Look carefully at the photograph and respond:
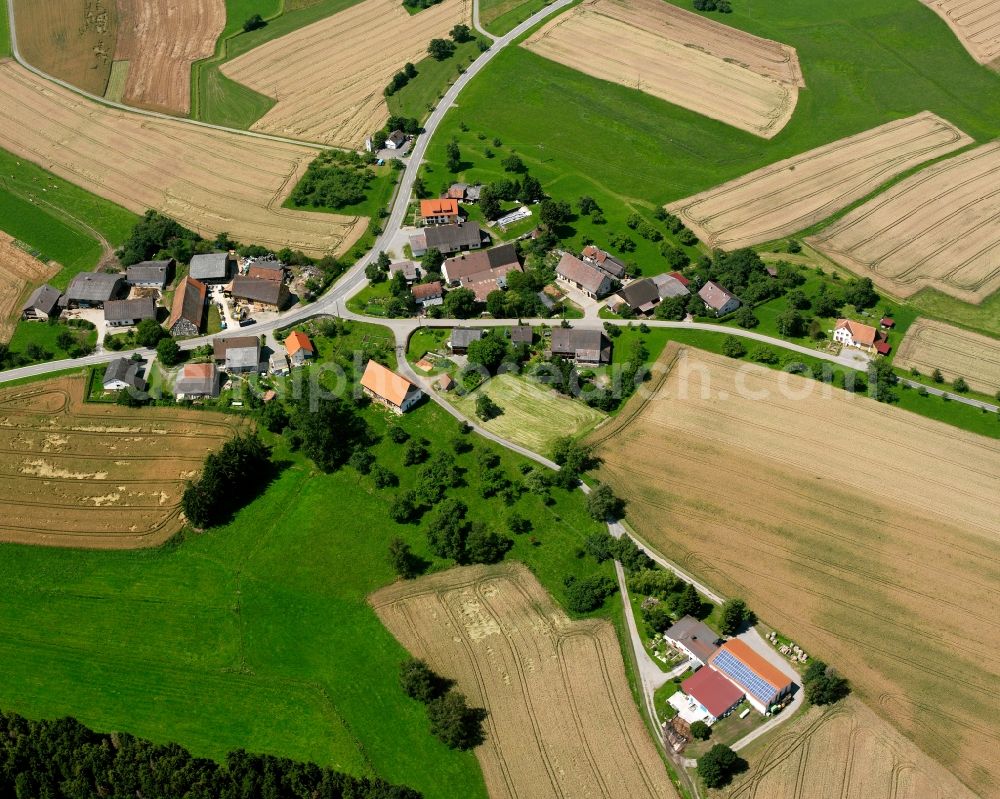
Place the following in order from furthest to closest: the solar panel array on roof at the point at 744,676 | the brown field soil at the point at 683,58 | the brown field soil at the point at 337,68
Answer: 1. the brown field soil at the point at 683,58
2. the brown field soil at the point at 337,68
3. the solar panel array on roof at the point at 744,676

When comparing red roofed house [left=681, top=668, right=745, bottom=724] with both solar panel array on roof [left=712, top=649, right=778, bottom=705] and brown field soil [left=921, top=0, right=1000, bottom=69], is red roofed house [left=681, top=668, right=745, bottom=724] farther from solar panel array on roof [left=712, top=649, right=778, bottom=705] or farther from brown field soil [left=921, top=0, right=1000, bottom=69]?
brown field soil [left=921, top=0, right=1000, bottom=69]

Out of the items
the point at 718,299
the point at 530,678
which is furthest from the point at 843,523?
the point at 718,299

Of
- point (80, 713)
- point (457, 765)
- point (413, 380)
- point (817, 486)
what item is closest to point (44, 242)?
point (413, 380)

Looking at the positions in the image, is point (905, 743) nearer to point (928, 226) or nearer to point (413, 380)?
point (413, 380)

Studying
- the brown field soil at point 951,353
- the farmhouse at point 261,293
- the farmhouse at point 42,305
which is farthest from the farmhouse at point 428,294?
the brown field soil at point 951,353

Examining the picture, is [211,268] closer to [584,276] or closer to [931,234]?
[584,276]

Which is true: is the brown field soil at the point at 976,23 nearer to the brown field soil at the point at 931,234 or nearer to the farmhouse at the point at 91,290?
the brown field soil at the point at 931,234

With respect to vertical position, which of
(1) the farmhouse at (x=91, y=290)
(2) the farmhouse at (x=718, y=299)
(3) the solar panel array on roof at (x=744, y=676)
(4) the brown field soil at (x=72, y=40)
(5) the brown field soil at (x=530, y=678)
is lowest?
(5) the brown field soil at (x=530, y=678)
